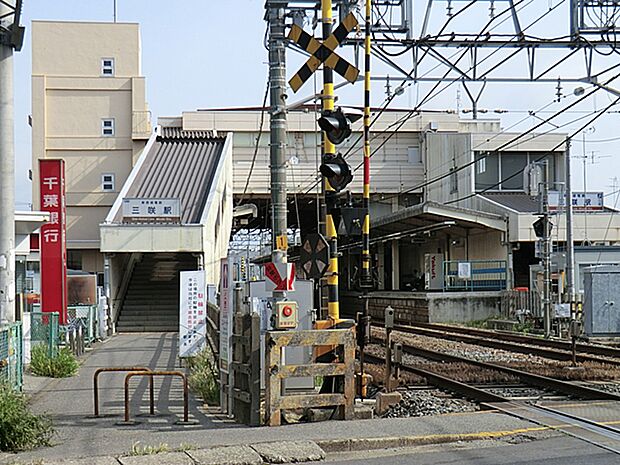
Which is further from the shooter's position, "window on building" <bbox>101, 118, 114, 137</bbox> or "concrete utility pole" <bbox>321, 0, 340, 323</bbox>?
"window on building" <bbox>101, 118, 114, 137</bbox>

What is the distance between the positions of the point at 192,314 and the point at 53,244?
4.98 meters

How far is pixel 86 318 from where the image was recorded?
82.1 feet

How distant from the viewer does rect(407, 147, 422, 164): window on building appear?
4703 cm

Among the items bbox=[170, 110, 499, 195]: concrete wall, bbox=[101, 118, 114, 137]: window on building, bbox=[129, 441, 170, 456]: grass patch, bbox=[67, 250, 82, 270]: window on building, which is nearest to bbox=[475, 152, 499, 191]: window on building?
bbox=[170, 110, 499, 195]: concrete wall

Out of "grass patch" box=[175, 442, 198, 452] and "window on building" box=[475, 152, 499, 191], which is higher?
"window on building" box=[475, 152, 499, 191]

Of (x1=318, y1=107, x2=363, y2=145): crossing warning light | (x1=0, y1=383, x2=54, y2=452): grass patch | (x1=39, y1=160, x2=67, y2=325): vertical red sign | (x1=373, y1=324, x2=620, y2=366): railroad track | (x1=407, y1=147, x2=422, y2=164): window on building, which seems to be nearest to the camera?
(x1=0, y1=383, x2=54, y2=452): grass patch

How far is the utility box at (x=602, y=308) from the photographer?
62.4 feet

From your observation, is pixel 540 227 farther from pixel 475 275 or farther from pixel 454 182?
pixel 454 182

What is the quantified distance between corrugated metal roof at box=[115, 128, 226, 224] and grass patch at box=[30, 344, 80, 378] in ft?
51.1

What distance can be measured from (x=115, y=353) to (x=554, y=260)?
17.1 metres

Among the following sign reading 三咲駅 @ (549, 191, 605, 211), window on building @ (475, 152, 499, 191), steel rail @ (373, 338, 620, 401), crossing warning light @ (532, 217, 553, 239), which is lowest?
steel rail @ (373, 338, 620, 401)

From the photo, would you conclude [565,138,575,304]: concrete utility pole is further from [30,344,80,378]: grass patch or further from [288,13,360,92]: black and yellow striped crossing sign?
[288,13,360,92]: black and yellow striped crossing sign

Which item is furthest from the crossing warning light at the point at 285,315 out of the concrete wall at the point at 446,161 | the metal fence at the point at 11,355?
the concrete wall at the point at 446,161

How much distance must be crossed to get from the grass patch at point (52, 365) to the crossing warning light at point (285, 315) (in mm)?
7738
